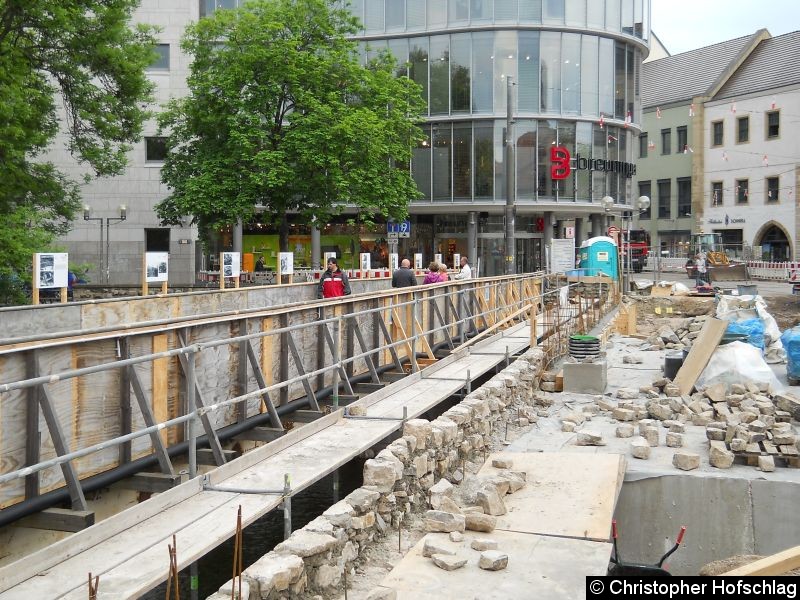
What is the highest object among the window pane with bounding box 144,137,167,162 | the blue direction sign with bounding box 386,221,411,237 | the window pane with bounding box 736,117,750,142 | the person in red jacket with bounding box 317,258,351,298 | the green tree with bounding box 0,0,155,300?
the window pane with bounding box 736,117,750,142

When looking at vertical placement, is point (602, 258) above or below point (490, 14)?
below

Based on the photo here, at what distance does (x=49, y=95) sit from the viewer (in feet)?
73.0

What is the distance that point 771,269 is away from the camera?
46938 millimetres

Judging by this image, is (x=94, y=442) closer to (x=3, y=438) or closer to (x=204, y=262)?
(x=3, y=438)

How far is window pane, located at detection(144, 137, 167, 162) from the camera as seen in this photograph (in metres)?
42.1

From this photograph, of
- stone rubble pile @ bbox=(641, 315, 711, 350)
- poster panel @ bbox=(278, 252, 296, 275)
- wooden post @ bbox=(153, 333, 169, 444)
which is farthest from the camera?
poster panel @ bbox=(278, 252, 296, 275)

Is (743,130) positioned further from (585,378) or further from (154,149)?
(585,378)

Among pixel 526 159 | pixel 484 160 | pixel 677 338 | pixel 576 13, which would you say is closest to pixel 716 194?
pixel 576 13

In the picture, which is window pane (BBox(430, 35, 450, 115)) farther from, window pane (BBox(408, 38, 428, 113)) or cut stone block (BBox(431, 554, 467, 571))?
cut stone block (BBox(431, 554, 467, 571))

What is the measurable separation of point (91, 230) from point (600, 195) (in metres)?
26.4

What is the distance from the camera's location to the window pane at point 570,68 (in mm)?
41438

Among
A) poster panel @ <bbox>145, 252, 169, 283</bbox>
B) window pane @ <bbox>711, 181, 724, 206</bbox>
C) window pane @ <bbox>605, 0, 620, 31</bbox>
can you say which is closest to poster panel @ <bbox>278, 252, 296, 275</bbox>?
poster panel @ <bbox>145, 252, 169, 283</bbox>

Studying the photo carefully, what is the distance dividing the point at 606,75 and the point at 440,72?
8.51 m

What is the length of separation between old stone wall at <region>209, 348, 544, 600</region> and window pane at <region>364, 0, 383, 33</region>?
33780 mm
